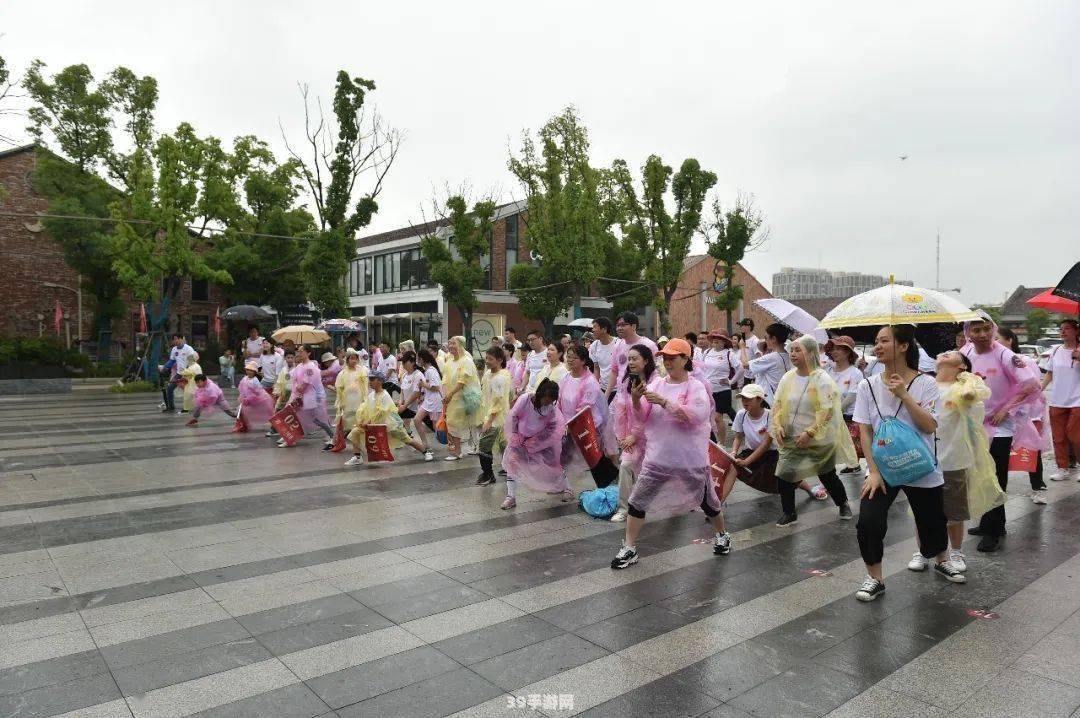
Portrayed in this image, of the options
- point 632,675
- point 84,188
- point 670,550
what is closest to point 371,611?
point 632,675

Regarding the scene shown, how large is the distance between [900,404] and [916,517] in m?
0.84

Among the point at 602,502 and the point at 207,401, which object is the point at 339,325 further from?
the point at 602,502

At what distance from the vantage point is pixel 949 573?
5.01 m

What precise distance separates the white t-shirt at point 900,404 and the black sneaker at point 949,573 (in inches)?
30.1

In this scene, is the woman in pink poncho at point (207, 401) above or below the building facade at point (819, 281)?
below

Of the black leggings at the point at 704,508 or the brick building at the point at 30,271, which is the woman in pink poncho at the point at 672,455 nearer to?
the black leggings at the point at 704,508

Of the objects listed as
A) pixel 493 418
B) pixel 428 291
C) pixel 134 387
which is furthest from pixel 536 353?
pixel 428 291

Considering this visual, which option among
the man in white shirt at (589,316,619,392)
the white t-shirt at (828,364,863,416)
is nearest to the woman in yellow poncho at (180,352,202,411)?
the man in white shirt at (589,316,619,392)

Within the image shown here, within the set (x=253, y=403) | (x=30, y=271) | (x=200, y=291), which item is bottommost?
(x=253, y=403)

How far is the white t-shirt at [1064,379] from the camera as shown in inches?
308

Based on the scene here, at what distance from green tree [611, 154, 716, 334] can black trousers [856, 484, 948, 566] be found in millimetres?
31422

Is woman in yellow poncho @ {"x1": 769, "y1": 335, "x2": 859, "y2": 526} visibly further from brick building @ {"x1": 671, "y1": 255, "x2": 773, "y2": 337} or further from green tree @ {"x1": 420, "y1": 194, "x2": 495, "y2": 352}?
brick building @ {"x1": 671, "y1": 255, "x2": 773, "y2": 337}

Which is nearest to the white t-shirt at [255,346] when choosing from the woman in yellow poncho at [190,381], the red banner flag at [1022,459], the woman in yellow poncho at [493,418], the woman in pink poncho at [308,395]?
the woman in yellow poncho at [190,381]

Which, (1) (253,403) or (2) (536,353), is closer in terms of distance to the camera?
(2) (536,353)
